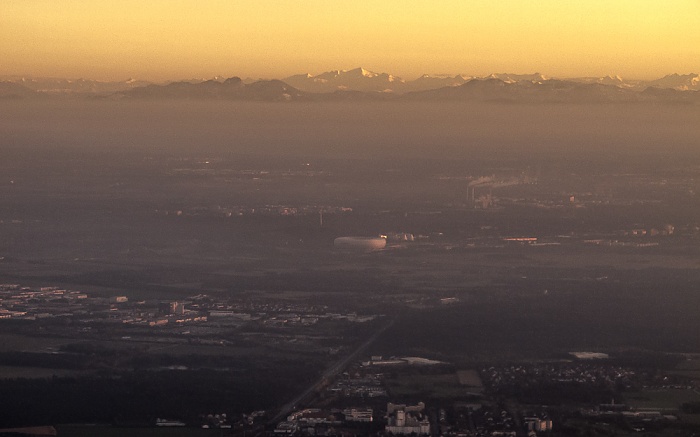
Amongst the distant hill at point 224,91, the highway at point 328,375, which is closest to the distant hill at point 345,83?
the distant hill at point 224,91

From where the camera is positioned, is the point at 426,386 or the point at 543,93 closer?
the point at 426,386

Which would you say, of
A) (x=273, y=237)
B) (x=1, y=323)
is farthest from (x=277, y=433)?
(x=273, y=237)

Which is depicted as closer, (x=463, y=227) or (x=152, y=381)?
(x=152, y=381)

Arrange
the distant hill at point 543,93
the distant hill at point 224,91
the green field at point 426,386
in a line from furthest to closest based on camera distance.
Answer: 1. the distant hill at point 224,91
2. the distant hill at point 543,93
3. the green field at point 426,386

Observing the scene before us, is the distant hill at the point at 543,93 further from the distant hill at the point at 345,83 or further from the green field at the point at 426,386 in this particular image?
the green field at the point at 426,386

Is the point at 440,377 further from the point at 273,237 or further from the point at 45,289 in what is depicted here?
the point at 273,237

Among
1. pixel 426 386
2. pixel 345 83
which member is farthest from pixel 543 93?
pixel 426 386

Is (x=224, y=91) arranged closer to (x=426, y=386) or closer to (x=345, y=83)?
(x=345, y=83)

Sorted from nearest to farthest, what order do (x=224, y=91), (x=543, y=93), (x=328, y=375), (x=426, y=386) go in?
(x=426, y=386) → (x=328, y=375) → (x=543, y=93) → (x=224, y=91)

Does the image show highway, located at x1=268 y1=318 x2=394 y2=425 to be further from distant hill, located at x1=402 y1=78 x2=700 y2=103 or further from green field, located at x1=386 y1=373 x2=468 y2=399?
distant hill, located at x1=402 y1=78 x2=700 y2=103
